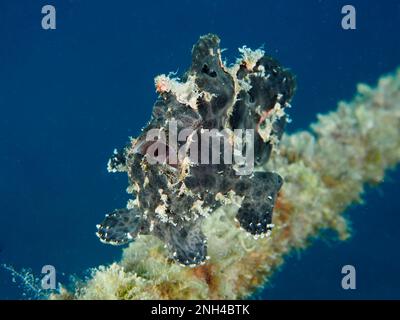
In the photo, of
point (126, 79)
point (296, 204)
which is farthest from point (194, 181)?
point (126, 79)

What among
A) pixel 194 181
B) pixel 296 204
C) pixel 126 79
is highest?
pixel 126 79

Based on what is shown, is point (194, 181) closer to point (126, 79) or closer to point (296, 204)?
point (296, 204)

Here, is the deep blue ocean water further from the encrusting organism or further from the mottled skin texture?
the mottled skin texture

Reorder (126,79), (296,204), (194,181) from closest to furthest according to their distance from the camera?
(194,181) → (296,204) → (126,79)

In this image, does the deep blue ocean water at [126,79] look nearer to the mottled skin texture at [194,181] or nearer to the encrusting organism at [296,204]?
the encrusting organism at [296,204]

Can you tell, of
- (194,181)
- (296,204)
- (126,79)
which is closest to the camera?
(194,181)

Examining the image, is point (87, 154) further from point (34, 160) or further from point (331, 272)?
point (331, 272)

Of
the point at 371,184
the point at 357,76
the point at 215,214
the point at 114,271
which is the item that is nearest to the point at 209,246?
the point at 215,214
